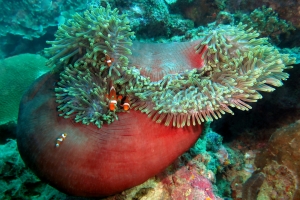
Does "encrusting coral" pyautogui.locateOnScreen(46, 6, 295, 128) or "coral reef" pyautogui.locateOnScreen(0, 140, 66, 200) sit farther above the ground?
"encrusting coral" pyautogui.locateOnScreen(46, 6, 295, 128)

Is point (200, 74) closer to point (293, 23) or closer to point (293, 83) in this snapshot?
point (293, 83)

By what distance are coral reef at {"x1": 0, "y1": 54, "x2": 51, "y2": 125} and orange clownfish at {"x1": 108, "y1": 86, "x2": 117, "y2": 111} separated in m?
3.11

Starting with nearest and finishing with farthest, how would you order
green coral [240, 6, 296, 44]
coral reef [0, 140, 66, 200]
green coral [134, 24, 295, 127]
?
green coral [134, 24, 295, 127] < coral reef [0, 140, 66, 200] < green coral [240, 6, 296, 44]

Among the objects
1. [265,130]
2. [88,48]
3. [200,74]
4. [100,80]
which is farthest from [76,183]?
[265,130]

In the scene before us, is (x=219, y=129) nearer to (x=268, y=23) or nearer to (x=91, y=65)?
(x=268, y=23)

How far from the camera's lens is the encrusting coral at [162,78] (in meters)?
1.93

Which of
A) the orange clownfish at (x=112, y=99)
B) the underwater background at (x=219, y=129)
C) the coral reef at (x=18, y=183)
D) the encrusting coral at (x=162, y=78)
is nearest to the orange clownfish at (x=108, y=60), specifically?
the encrusting coral at (x=162, y=78)

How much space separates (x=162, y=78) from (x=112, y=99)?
500mm

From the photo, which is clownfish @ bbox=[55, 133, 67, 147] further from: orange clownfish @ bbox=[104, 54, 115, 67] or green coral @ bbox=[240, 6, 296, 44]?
green coral @ bbox=[240, 6, 296, 44]

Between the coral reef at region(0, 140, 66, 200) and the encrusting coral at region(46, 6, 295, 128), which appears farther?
the coral reef at region(0, 140, 66, 200)

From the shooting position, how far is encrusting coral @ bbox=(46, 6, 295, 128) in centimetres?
193

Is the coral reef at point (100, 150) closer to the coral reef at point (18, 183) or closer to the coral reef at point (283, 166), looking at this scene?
the coral reef at point (18, 183)

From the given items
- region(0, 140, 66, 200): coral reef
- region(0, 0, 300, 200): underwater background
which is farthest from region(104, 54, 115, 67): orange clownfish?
region(0, 140, 66, 200): coral reef

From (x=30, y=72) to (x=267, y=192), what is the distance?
16.7ft
